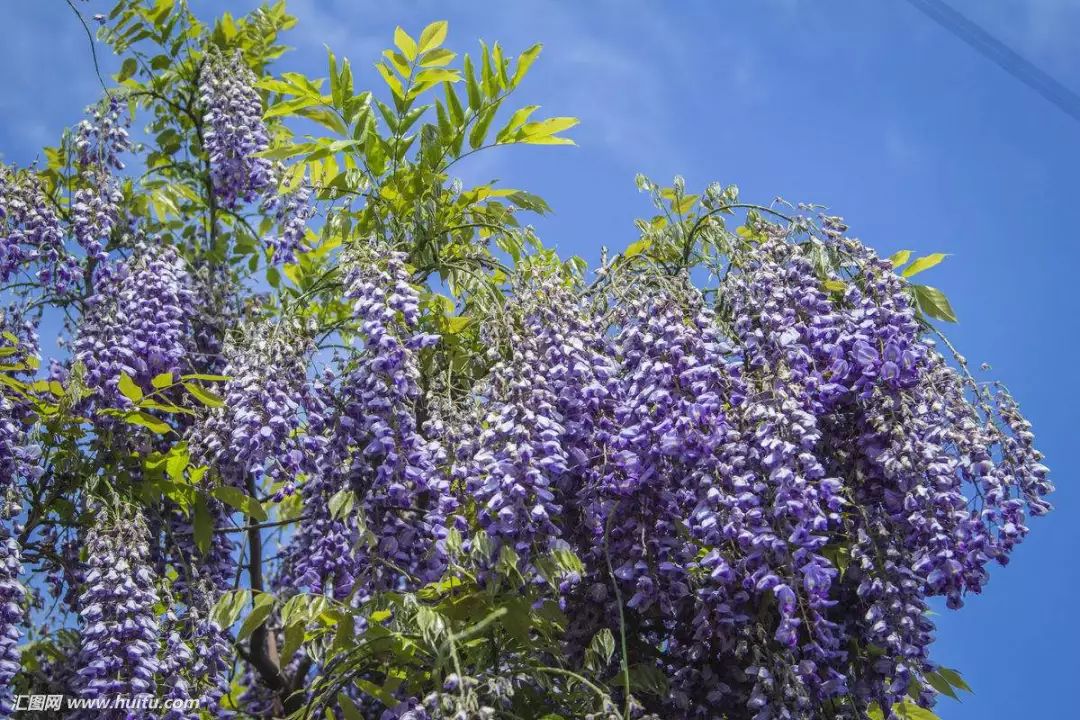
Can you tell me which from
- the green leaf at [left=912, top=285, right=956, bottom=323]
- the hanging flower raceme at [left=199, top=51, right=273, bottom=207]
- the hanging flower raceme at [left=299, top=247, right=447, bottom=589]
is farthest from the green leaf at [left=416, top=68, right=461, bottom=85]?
the green leaf at [left=912, top=285, right=956, bottom=323]

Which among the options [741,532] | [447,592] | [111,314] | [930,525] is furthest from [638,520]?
[111,314]

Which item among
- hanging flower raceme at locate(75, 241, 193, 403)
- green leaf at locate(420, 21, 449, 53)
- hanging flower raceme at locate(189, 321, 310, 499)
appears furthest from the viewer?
hanging flower raceme at locate(75, 241, 193, 403)

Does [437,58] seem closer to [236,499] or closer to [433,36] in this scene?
[433,36]

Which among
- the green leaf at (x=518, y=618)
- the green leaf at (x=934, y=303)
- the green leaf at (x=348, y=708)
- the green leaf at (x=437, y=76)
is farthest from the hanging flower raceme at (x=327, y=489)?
the green leaf at (x=934, y=303)

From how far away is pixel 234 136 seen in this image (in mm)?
4262

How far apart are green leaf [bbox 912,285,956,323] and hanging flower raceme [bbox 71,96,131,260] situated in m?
2.57

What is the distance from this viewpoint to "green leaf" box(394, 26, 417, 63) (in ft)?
10.6

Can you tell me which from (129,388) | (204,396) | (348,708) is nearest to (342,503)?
(348,708)

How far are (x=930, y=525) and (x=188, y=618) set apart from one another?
205cm

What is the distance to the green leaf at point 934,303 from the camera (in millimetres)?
3018

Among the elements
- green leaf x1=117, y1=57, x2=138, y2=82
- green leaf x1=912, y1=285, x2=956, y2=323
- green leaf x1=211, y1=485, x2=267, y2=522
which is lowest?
green leaf x1=211, y1=485, x2=267, y2=522

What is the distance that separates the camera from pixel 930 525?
2625mm

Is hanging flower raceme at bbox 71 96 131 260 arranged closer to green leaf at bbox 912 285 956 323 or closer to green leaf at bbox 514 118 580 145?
green leaf at bbox 514 118 580 145

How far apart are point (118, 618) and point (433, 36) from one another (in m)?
1.76
